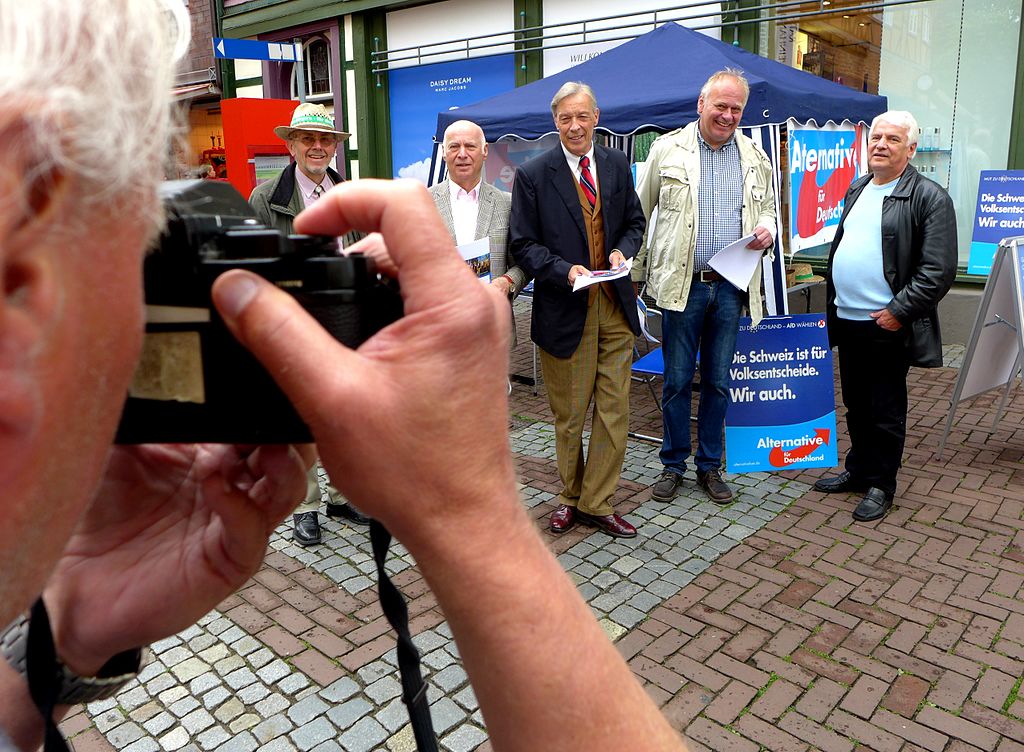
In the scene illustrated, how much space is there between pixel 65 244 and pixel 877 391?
478 cm

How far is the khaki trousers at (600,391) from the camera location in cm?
444

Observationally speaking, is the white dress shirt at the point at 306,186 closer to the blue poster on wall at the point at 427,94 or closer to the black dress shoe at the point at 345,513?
A: the black dress shoe at the point at 345,513

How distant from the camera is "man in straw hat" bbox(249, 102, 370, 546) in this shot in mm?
4180

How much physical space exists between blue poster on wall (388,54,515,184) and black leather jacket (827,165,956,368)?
7.60 meters

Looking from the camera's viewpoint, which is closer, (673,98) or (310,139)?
(310,139)

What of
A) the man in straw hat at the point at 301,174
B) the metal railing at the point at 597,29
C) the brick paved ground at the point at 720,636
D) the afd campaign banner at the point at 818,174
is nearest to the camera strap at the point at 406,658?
the brick paved ground at the point at 720,636

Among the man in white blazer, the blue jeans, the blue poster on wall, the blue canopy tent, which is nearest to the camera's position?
the blue jeans

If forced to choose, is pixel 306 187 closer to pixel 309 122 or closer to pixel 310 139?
pixel 310 139

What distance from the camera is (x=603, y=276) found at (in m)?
4.25

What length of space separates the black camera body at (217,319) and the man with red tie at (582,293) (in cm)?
356

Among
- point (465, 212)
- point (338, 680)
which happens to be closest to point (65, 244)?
point (338, 680)

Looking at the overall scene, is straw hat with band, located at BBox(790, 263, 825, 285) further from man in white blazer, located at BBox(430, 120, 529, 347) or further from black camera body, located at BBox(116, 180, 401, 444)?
black camera body, located at BBox(116, 180, 401, 444)

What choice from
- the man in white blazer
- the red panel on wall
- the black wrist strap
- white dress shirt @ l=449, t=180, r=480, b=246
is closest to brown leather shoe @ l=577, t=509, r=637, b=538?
the man in white blazer

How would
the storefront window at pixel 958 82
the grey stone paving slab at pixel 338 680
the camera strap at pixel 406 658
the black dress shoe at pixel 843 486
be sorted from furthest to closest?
the storefront window at pixel 958 82
the black dress shoe at pixel 843 486
the grey stone paving slab at pixel 338 680
the camera strap at pixel 406 658
